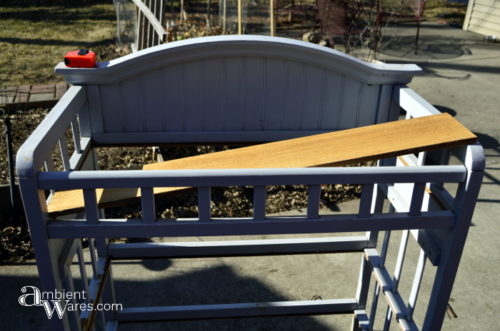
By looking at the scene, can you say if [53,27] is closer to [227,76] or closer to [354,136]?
[227,76]

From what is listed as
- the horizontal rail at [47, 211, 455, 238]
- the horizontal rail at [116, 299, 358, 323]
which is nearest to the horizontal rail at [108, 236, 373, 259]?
the horizontal rail at [116, 299, 358, 323]

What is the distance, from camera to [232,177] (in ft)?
6.25

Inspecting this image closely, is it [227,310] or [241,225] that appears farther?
[227,310]

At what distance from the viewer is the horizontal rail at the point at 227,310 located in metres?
3.41

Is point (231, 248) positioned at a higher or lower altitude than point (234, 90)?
lower

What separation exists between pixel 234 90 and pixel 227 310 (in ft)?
5.07

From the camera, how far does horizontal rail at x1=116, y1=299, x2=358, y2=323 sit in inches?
134

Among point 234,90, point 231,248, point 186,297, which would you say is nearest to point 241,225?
point 234,90

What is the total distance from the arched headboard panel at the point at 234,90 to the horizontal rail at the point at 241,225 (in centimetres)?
98

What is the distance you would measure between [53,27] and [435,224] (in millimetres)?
11761

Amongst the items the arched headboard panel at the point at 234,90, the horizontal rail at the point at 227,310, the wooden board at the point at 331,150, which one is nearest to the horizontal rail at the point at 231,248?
the horizontal rail at the point at 227,310

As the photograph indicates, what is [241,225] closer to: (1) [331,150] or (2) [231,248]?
(1) [331,150]

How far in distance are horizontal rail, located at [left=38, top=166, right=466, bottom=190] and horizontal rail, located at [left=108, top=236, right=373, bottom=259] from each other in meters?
1.38

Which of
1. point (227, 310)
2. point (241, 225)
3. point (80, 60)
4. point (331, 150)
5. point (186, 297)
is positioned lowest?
point (186, 297)
